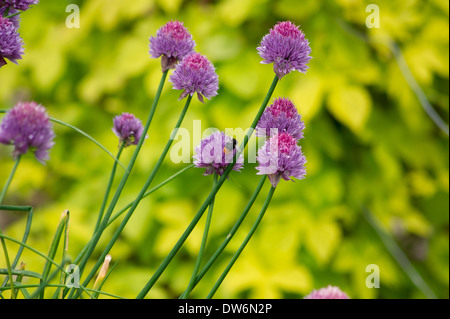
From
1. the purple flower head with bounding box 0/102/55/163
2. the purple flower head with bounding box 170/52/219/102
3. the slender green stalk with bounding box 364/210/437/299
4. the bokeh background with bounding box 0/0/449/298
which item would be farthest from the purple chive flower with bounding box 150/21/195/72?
the slender green stalk with bounding box 364/210/437/299

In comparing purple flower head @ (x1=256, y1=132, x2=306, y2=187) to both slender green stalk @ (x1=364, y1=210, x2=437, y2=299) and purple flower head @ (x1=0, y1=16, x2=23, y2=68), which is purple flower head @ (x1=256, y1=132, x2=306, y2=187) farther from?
slender green stalk @ (x1=364, y1=210, x2=437, y2=299)

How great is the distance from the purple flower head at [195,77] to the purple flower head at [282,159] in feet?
0.23

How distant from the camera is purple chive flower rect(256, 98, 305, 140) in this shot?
387mm

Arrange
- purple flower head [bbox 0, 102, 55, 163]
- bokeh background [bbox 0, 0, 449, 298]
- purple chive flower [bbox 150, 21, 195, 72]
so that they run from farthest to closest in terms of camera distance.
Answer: bokeh background [bbox 0, 0, 449, 298], purple chive flower [bbox 150, 21, 195, 72], purple flower head [bbox 0, 102, 55, 163]

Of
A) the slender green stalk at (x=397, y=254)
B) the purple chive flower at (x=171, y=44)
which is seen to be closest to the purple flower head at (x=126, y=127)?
the purple chive flower at (x=171, y=44)

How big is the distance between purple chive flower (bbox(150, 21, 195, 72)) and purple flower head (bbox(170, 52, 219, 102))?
0.03 meters

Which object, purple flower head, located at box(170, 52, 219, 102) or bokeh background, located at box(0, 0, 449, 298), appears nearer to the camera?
purple flower head, located at box(170, 52, 219, 102)

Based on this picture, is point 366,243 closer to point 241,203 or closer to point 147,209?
point 241,203

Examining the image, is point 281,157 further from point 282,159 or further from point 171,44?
point 171,44

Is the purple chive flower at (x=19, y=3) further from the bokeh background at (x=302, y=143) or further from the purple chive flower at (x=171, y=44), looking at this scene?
the bokeh background at (x=302, y=143)

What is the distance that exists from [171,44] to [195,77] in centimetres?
5

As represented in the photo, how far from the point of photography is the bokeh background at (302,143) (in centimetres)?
128
